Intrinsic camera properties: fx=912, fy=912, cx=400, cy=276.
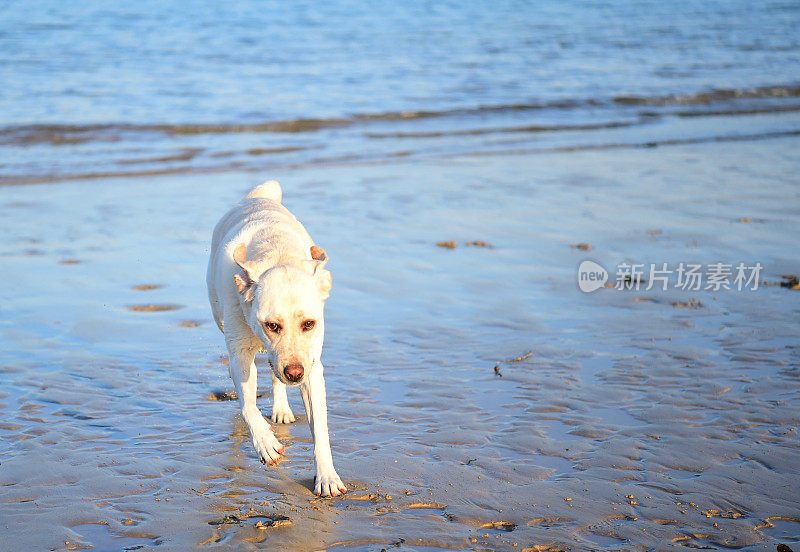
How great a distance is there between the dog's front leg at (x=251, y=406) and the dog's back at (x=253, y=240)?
0.31 m

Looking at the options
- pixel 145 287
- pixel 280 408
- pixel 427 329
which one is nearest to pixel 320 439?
pixel 280 408

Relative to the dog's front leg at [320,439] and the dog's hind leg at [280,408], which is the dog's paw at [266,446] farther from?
the dog's hind leg at [280,408]

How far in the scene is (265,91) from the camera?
22844mm

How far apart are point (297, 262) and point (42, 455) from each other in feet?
6.31

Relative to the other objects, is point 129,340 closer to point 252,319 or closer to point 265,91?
point 252,319

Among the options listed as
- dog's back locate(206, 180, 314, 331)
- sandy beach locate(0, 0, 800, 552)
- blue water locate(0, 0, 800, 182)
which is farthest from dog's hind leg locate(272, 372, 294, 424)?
blue water locate(0, 0, 800, 182)

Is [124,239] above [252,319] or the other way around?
the other way around

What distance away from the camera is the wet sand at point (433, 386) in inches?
171

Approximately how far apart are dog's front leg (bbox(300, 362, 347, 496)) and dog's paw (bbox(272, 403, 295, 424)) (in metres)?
1.05

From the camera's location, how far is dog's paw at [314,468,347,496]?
15.1 feet

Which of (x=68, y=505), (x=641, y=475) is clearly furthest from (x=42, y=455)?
(x=641, y=475)

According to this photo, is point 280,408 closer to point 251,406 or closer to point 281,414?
point 281,414

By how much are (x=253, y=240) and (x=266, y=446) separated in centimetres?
114

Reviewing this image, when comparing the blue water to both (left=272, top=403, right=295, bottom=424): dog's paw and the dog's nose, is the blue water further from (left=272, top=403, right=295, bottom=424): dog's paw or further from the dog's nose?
the dog's nose
